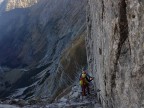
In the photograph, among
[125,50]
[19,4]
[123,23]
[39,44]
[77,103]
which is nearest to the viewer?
[123,23]

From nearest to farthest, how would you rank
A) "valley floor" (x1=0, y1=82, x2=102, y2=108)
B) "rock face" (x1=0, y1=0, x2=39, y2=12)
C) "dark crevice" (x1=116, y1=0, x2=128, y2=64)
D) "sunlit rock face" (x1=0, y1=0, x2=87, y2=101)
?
1. "dark crevice" (x1=116, y1=0, x2=128, y2=64)
2. "valley floor" (x1=0, y1=82, x2=102, y2=108)
3. "sunlit rock face" (x1=0, y1=0, x2=87, y2=101)
4. "rock face" (x1=0, y1=0, x2=39, y2=12)

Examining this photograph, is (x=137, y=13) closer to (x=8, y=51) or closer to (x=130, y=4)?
(x=130, y=4)

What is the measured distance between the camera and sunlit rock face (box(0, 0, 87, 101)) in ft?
284

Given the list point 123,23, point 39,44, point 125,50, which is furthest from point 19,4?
point 123,23

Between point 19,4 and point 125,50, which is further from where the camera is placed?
point 19,4

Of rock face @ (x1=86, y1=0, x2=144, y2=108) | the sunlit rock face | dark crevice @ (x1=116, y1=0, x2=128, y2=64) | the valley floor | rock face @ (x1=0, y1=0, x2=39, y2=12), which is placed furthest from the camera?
rock face @ (x1=0, y1=0, x2=39, y2=12)

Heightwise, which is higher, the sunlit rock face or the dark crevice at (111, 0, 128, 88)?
the sunlit rock face

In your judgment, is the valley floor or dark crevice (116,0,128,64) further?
the valley floor

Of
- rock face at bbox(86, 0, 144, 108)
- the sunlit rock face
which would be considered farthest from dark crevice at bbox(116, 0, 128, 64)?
the sunlit rock face

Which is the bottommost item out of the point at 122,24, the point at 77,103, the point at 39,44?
the point at 77,103

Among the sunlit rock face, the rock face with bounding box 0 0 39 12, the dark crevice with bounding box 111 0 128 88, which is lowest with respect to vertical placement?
the dark crevice with bounding box 111 0 128 88

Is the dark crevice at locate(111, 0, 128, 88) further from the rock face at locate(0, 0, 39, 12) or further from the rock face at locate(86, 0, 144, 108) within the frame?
the rock face at locate(0, 0, 39, 12)

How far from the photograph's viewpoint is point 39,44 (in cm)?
14488

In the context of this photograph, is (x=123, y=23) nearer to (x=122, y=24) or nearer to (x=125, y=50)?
(x=122, y=24)
